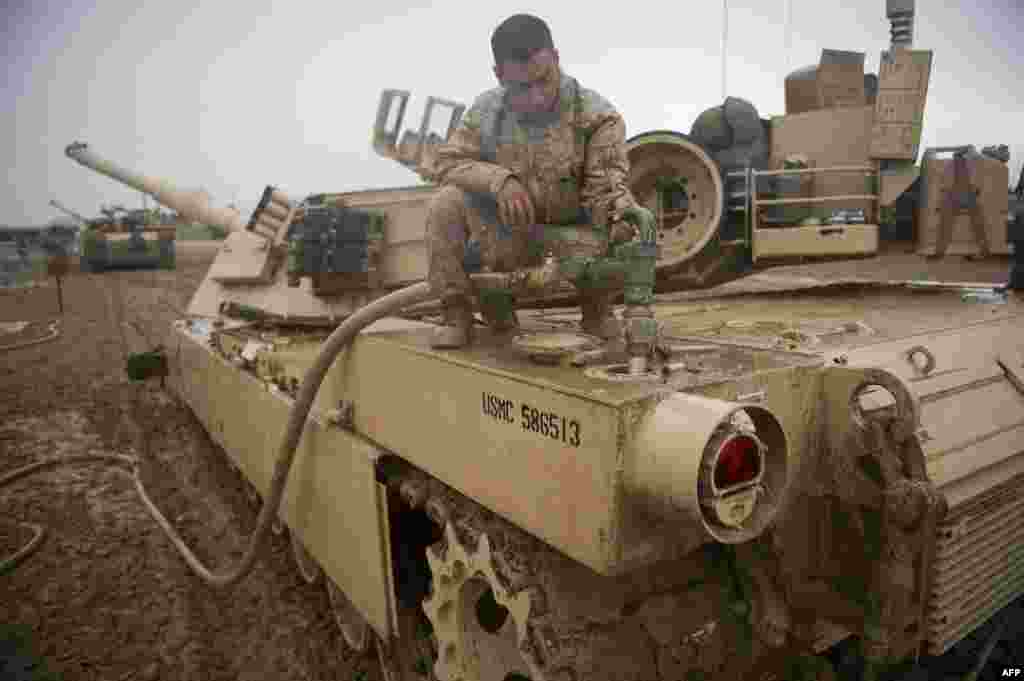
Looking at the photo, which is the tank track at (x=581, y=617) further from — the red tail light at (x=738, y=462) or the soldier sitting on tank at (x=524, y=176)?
the soldier sitting on tank at (x=524, y=176)

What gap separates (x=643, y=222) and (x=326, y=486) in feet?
6.83

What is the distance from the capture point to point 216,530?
5367mm

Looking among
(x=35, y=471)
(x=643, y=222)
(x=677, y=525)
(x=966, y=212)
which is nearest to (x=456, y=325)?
(x=643, y=222)

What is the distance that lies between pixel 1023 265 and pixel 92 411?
9.37 m

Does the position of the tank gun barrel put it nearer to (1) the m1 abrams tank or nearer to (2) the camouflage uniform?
(2) the camouflage uniform

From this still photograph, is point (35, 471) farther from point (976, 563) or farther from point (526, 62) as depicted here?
point (976, 563)

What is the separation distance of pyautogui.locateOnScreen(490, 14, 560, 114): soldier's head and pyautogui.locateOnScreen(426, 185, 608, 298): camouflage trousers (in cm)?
38

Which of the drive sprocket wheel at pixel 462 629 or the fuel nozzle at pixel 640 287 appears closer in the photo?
the fuel nozzle at pixel 640 287

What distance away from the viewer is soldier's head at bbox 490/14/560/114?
237cm

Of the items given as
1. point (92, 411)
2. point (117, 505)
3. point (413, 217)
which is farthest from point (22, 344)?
point (413, 217)

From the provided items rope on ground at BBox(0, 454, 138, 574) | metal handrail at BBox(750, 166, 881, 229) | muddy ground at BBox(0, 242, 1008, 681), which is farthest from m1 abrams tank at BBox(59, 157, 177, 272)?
metal handrail at BBox(750, 166, 881, 229)

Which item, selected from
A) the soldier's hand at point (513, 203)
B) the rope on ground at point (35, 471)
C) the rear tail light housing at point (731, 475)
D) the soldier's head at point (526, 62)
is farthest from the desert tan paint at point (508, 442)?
the rope on ground at point (35, 471)

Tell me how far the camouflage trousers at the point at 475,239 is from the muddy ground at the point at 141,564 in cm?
216

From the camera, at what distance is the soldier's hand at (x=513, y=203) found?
2.36m
